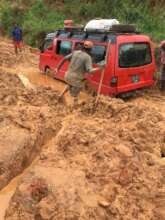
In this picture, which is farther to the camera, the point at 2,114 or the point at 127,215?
the point at 2,114

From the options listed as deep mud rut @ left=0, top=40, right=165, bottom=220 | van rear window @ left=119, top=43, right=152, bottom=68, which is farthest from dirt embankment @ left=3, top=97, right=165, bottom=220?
van rear window @ left=119, top=43, right=152, bottom=68

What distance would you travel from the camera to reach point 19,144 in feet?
19.9

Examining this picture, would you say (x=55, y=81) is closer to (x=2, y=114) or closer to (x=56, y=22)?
(x=2, y=114)

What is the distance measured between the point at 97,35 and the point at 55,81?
3.35m

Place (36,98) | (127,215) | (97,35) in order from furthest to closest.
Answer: (97,35)
(36,98)
(127,215)

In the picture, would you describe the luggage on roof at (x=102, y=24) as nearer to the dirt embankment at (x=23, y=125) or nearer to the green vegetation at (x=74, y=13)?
the dirt embankment at (x=23, y=125)

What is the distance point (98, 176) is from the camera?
507 cm

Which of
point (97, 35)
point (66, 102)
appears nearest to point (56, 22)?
point (97, 35)

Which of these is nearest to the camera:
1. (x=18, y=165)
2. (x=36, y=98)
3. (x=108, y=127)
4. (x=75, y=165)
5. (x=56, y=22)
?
(x=75, y=165)

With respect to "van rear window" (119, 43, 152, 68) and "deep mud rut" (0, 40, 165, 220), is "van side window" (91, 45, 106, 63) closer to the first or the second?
"van rear window" (119, 43, 152, 68)

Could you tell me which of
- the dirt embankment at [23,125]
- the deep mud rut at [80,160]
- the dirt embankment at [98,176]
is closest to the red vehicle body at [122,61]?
the dirt embankment at [23,125]

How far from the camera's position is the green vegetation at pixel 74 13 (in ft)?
55.5

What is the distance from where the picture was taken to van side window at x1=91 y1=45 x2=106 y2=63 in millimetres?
9308

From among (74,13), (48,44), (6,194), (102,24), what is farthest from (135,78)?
(74,13)
